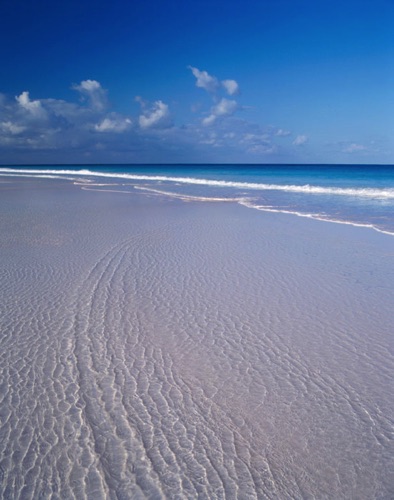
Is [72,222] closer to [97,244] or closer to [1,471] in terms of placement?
[97,244]

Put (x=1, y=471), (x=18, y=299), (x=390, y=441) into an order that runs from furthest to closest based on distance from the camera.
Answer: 1. (x=18, y=299)
2. (x=390, y=441)
3. (x=1, y=471)

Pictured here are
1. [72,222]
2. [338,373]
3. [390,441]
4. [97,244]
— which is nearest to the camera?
[390,441]

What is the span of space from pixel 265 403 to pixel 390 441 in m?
1.05

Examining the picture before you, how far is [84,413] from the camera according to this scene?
11.9ft

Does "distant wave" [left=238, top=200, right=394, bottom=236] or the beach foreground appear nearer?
the beach foreground

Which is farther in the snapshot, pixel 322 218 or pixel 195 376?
pixel 322 218

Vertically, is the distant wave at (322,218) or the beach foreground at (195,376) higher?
the beach foreground at (195,376)

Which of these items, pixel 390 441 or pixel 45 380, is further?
pixel 45 380

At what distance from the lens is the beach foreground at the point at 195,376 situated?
299 cm

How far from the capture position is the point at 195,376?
4258 mm

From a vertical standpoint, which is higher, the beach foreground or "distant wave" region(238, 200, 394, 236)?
the beach foreground

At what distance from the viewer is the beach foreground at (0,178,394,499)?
2.99 meters

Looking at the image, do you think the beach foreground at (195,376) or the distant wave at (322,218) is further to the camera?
the distant wave at (322,218)

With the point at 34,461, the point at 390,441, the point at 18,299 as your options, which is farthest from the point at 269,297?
the point at 34,461
